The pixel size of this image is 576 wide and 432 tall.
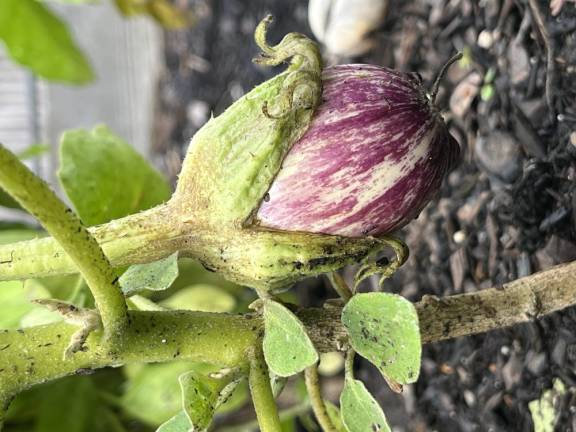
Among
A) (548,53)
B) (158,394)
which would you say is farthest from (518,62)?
(158,394)

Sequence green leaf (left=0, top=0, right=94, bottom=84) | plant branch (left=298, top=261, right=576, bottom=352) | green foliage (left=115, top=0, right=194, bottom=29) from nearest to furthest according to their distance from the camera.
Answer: plant branch (left=298, top=261, right=576, bottom=352) < green leaf (left=0, top=0, right=94, bottom=84) < green foliage (left=115, top=0, right=194, bottom=29)

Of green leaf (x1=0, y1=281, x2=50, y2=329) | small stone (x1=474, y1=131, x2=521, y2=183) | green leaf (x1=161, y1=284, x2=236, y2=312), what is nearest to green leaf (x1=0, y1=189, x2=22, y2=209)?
green leaf (x1=0, y1=281, x2=50, y2=329)

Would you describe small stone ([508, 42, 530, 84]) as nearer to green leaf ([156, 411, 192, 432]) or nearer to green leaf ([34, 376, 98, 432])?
green leaf ([156, 411, 192, 432])

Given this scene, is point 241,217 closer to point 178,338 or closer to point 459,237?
point 178,338

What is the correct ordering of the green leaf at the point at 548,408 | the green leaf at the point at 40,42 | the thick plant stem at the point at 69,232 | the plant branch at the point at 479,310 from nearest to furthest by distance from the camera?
the thick plant stem at the point at 69,232 → the plant branch at the point at 479,310 → the green leaf at the point at 548,408 → the green leaf at the point at 40,42

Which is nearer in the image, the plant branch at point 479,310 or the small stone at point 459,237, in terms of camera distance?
the plant branch at point 479,310

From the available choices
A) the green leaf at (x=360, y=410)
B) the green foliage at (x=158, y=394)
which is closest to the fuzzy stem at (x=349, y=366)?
the green leaf at (x=360, y=410)

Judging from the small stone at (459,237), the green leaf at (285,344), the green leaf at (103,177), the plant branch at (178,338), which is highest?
the green leaf at (285,344)

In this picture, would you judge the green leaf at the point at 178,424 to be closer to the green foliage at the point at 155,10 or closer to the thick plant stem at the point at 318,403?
the thick plant stem at the point at 318,403
